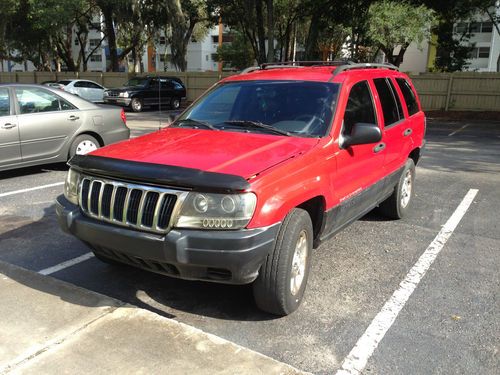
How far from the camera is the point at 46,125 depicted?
7.76m

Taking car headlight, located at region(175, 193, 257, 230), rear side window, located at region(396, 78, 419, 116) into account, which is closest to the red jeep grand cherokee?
car headlight, located at region(175, 193, 257, 230)

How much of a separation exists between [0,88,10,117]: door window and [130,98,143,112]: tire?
1591cm

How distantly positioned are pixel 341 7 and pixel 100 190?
1989 centimetres

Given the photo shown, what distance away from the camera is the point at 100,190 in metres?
3.42

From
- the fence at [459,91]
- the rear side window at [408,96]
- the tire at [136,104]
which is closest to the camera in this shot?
the rear side window at [408,96]

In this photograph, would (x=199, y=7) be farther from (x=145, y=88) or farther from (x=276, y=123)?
(x=276, y=123)

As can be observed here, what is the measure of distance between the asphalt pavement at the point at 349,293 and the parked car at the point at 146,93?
1716 centimetres

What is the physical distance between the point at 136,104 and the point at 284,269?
2126 centimetres

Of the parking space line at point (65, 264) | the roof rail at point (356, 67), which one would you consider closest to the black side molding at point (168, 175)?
the parking space line at point (65, 264)

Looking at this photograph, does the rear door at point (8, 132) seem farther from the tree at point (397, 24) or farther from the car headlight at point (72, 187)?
the tree at point (397, 24)

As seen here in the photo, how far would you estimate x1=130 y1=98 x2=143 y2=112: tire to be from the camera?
23062mm

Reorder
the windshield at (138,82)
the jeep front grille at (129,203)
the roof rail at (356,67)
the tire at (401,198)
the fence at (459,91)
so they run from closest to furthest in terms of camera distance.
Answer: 1. the jeep front grille at (129,203)
2. the roof rail at (356,67)
3. the tire at (401,198)
4. the fence at (459,91)
5. the windshield at (138,82)

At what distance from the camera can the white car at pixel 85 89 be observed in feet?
74.2

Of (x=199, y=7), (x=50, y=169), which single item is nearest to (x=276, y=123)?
(x=50, y=169)
